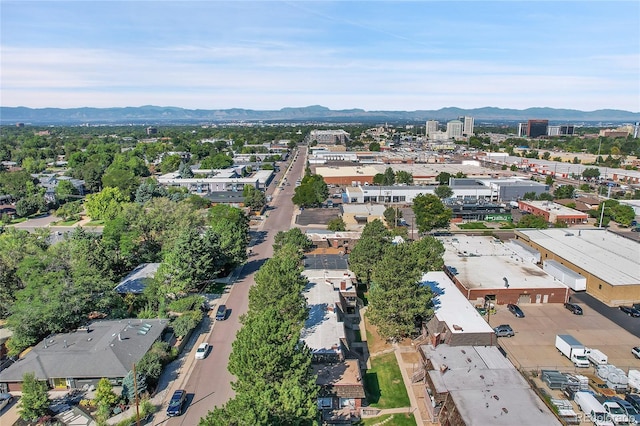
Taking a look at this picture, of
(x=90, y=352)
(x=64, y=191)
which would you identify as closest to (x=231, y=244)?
(x=90, y=352)

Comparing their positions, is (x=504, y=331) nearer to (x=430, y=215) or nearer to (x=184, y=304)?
(x=184, y=304)

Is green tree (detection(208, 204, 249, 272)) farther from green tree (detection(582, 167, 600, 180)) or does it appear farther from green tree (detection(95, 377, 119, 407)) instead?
green tree (detection(582, 167, 600, 180))

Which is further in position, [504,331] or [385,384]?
[504,331]

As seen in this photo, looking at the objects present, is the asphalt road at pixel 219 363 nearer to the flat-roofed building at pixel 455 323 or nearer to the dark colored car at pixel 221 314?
the dark colored car at pixel 221 314

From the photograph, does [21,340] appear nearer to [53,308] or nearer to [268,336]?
[53,308]

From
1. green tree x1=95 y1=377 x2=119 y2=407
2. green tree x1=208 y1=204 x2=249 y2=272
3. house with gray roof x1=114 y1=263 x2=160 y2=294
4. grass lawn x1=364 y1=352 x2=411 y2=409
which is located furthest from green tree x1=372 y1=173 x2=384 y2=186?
green tree x1=95 y1=377 x2=119 y2=407
